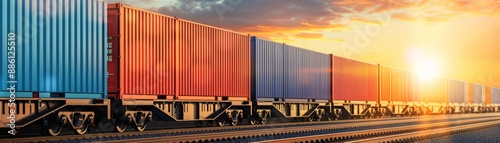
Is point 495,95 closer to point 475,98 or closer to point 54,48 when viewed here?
point 475,98

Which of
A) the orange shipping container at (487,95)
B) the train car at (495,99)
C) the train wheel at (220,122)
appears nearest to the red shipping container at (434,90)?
the orange shipping container at (487,95)

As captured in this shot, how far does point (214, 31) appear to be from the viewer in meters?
24.3

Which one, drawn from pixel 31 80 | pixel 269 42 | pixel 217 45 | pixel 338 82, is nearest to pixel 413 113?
pixel 338 82

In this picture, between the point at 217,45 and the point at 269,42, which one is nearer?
the point at 217,45

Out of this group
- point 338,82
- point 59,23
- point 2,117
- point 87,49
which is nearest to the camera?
point 2,117

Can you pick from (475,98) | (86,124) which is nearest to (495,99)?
(475,98)

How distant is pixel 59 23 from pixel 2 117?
A: 2.97 m

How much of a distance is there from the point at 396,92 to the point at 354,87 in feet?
27.5

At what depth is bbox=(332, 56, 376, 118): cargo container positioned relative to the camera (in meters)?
36.4

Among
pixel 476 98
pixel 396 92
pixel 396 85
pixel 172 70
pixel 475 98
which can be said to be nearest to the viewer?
pixel 172 70

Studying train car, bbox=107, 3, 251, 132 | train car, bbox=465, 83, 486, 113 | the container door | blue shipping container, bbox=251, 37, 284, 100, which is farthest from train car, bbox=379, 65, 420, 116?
the container door

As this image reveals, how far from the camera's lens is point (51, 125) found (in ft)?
55.4

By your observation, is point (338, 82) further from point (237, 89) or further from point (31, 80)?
point (31, 80)

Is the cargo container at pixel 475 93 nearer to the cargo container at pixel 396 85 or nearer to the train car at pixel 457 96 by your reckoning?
the train car at pixel 457 96
